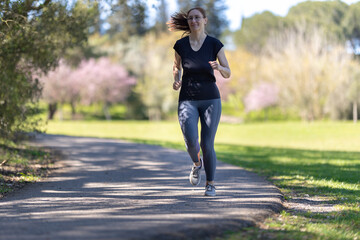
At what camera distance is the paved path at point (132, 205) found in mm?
4316

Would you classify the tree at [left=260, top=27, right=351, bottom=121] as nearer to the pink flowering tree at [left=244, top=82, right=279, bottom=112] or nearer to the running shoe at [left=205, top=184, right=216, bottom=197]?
the pink flowering tree at [left=244, top=82, right=279, bottom=112]

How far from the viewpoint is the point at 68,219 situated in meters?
4.93

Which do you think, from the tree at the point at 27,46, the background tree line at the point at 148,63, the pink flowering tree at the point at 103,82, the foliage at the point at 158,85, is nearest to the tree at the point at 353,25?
the background tree line at the point at 148,63

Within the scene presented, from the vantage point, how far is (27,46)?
10.7 meters

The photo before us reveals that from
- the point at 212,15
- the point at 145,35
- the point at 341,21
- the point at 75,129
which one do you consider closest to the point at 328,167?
the point at 75,129

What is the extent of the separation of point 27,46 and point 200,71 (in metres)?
6.06

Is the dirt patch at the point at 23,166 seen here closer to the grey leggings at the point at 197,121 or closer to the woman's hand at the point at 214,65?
the grey leggings at the point at 197,121

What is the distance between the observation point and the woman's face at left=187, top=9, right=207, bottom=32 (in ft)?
20.3

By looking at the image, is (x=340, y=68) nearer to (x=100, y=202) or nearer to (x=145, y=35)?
(x=145, y=35)

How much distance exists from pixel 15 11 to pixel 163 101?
4029cm

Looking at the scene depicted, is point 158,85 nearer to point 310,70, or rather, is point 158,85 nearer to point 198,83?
point 310,70

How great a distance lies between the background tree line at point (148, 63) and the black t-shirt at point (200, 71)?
415 cm

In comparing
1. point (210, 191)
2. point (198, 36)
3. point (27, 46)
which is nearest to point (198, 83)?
point (198, 36)

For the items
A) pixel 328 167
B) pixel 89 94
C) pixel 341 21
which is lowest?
pixel 328 167
